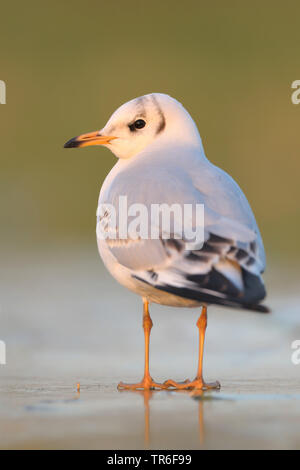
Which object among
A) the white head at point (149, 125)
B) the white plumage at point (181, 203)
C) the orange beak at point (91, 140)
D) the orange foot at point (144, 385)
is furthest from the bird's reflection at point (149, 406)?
the orange beak at point (91, 140)

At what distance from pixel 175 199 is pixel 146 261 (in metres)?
0.27

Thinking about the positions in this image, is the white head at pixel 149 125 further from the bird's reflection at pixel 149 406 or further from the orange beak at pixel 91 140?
the bird's reflection at pixel 149 406

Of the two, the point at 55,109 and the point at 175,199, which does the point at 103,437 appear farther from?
the point at 55,109

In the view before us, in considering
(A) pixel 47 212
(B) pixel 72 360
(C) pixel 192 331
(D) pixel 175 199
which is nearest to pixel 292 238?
(A) pixel 47 212

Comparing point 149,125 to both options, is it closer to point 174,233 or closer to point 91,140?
point 91,140

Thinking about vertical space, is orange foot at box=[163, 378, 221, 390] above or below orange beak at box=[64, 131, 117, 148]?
below

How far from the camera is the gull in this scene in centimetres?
376

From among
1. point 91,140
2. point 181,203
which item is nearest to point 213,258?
point 181,203

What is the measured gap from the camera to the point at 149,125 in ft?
15.9

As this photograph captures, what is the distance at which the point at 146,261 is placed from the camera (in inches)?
160

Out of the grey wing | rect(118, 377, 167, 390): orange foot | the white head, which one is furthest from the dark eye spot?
rect(118, 377, 167, 390): orange foot

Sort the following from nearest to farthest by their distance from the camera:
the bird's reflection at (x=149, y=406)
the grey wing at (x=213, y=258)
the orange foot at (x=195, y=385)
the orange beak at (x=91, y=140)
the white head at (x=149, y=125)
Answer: the bird's reflection at (x=149, y=406) → the grey wing at (x=213, y=258) → the orange foot at (x=195, y=385) → the white head at (x=149, y=125) → the orange beak at (x=91, y=140)

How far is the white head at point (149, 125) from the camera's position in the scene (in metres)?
4.82

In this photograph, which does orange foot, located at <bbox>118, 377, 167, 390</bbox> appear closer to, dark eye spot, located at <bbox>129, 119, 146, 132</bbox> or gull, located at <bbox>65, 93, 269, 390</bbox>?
gull, located at <bbox>65, 93, 269, 390</bbox>
